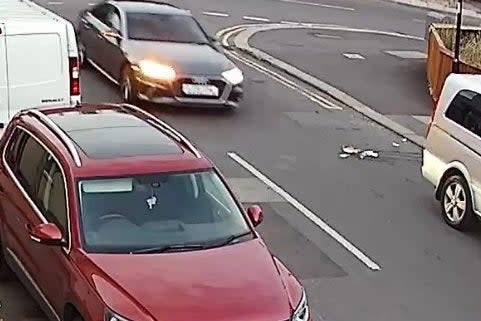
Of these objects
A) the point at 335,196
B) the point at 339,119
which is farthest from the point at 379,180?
→ the point at 339,119

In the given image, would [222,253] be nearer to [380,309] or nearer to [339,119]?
[380,309]

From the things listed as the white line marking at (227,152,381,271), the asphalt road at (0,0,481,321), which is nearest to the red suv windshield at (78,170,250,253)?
the asphalt road at (0,0,481,321)

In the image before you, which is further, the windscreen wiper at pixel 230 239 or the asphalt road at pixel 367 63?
the asphalt road at pixel 367 63

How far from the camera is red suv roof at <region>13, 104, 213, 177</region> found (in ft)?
29.1

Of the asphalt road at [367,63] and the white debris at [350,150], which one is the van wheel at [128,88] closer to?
the white debris at [350,150]

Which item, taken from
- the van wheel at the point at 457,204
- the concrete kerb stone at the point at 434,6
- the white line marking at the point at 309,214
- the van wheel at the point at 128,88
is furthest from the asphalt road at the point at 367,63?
the concrete kerb stone at the point at 434,6

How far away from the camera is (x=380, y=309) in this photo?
1073 cm

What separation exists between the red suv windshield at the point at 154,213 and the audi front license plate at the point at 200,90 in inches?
355

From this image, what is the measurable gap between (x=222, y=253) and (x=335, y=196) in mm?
6317

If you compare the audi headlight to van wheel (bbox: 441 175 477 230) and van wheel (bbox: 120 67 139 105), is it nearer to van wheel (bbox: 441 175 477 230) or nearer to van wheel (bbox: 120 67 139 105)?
van wheel (bbox: 441 175 477 230)

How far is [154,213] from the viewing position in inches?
343

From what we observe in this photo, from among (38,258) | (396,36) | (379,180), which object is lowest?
(396,36)

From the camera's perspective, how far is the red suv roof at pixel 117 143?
888 centimetres

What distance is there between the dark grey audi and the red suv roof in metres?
7.75
